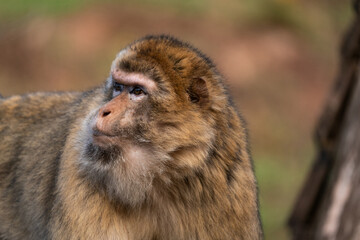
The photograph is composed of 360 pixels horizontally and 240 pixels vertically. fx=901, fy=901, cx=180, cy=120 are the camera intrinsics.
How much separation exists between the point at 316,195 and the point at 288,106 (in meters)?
9.38

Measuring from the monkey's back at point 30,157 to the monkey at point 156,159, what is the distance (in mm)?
136

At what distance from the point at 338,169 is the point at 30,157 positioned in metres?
3.09

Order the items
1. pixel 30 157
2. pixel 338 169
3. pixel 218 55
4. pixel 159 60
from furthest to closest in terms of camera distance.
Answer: pixel 218 55
pixel 338 169
pixel 30 157
pixel 159 60

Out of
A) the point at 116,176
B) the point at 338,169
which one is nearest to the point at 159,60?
the point at 116,176

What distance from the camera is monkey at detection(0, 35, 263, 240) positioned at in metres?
5.71

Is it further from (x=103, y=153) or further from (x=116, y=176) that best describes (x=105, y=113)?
(x=116, y=176)

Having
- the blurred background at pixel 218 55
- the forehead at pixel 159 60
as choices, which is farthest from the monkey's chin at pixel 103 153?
the blurred background at pixel 218 55

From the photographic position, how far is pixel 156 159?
5734 mm

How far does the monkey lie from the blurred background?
10646 mm

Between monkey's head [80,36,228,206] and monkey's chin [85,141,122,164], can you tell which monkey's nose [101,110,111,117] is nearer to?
monkey's head [80,36,228,206]

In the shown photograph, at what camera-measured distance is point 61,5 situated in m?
18.7

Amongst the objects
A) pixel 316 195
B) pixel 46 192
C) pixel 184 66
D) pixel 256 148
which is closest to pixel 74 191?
pixel 46 192

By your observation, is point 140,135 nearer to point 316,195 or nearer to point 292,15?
point 316,195

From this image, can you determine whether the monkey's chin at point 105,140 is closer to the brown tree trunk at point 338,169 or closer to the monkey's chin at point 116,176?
the monkey's chin at point 116,176
